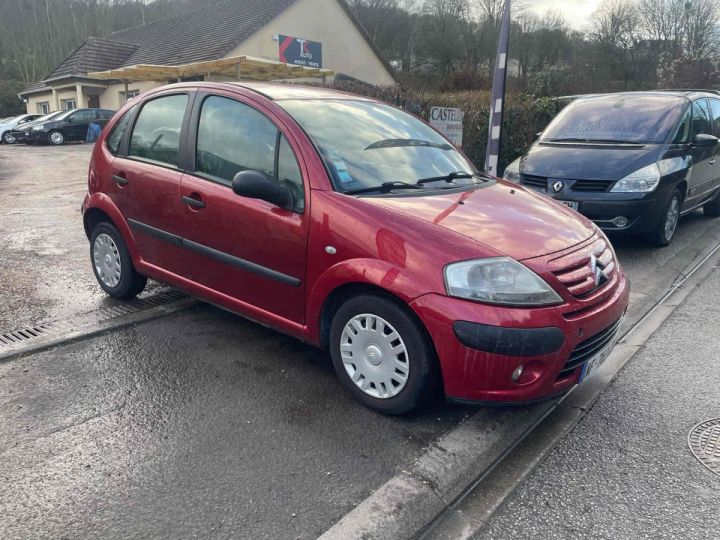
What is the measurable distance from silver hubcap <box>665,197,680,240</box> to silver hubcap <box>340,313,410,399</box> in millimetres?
4962

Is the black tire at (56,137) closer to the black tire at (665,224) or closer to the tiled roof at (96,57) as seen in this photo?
the tiled roof at (96,57)

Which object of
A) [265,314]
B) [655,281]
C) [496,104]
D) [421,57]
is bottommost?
[655,281]

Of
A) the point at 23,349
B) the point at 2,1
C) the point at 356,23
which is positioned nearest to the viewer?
the point at 23,349

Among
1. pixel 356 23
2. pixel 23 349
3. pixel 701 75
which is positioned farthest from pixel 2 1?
pixel 23 349

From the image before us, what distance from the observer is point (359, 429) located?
3.02m

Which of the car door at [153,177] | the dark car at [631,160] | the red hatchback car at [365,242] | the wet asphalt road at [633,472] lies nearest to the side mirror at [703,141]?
the dark car at [631,160]

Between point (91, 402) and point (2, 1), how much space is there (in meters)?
55.1

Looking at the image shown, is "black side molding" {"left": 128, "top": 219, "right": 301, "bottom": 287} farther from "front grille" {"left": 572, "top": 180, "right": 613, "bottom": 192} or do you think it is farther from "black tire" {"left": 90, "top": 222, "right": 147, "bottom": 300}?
"front grille" {"left": 572, "top": 180, "right": 613, "bottom": 192}

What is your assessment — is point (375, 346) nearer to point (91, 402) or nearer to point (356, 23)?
point (91, 402)

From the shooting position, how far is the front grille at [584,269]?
2893 mm

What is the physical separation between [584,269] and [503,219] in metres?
0.50

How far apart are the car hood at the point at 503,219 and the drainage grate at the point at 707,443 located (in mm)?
1171

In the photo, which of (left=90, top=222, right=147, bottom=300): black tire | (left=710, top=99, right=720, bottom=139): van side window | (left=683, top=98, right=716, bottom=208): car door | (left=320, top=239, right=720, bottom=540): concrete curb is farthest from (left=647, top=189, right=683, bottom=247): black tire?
(left=90, top=222, right=147, bottom=300): black tire

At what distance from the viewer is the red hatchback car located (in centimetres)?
278
